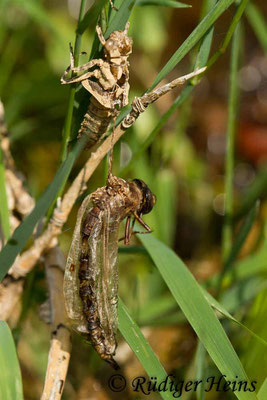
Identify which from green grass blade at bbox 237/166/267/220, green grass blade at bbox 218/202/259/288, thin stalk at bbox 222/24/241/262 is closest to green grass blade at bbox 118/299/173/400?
green grass blade at bbox 218/202/259/288

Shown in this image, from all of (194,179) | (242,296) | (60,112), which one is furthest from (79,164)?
(242,296)

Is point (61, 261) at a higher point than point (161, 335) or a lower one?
higher

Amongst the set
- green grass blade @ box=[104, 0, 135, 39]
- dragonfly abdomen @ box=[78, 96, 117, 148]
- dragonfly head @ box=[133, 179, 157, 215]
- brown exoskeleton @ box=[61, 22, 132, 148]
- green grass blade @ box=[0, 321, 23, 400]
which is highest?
green grass blade @ box=[104, 0, 135, 39]

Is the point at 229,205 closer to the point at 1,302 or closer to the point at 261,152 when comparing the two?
the point at 1,302

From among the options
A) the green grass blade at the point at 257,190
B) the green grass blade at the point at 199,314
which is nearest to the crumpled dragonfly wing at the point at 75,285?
the green grass blade at the point at 199,314

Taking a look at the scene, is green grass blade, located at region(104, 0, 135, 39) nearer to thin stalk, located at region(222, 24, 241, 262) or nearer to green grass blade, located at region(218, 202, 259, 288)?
thin stalk, located at region(222, 24, 241, 262)

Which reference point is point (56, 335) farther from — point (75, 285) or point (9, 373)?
point (9, 373)
